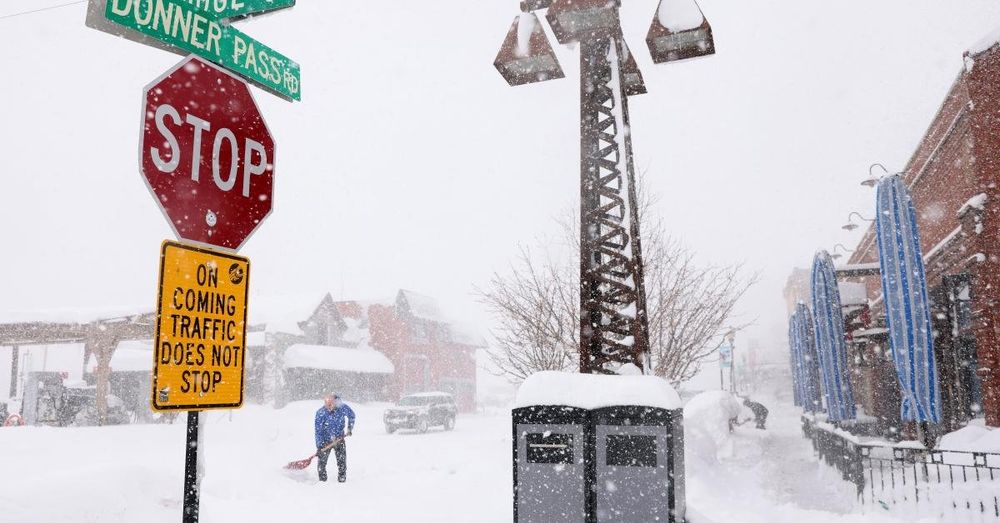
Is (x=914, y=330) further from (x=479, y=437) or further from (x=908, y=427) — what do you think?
(x=479, y=437)

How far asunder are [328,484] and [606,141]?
25.9ft

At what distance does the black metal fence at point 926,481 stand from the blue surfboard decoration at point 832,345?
53cm

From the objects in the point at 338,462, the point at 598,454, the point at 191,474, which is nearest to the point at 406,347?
the point at 338,462

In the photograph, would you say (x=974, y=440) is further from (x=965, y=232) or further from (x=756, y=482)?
(x=965, y=232)

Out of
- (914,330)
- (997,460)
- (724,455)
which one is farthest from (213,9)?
(724,455)

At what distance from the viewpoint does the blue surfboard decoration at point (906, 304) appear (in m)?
9.40

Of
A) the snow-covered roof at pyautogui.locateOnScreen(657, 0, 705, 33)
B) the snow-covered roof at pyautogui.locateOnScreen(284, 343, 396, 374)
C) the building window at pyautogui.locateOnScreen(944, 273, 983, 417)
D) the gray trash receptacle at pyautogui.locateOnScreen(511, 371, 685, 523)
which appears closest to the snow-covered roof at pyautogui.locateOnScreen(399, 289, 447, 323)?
the snow-covered roof at pyautogui.locateOnScreen(284, 343, 396, 374)

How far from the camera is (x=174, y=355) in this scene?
277cm

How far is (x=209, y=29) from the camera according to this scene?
3408 mm

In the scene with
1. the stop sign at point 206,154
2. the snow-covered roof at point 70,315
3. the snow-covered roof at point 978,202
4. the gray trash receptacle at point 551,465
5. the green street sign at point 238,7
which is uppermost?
the snow-covered roof at point 978,202

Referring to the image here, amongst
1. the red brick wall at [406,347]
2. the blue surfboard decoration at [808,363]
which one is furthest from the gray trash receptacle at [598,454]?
the red brick wall at [406,347]

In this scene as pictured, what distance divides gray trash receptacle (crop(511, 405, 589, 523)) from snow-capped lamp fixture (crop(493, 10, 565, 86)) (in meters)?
4.66

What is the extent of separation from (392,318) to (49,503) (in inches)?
1546

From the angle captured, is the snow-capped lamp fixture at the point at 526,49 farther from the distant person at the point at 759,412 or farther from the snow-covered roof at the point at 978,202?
the distant person at the point at 759,412
